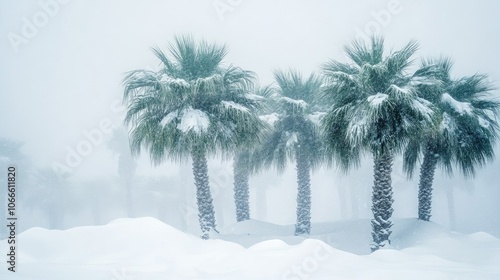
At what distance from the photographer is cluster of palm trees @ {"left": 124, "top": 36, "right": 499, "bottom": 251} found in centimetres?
1071

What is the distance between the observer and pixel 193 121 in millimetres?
11781

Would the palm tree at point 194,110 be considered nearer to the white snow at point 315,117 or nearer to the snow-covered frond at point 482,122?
the white snow at point 315,117

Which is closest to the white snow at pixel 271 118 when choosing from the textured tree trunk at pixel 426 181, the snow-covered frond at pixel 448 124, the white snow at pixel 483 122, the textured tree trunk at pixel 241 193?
the textured tree trunk at pixel 241 193

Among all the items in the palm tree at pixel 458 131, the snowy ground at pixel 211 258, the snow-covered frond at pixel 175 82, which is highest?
the snow-covered frond at pixel 175 82

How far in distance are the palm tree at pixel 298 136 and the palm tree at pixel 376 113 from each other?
12.5ft

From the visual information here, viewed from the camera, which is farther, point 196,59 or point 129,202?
point 129,202

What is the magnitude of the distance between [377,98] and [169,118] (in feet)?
23.2

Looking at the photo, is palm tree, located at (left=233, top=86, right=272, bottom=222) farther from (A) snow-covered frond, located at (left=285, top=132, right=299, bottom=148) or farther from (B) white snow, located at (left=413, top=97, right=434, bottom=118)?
(B) white snow, located at (left=413, top=97, right=434, bottom=118)

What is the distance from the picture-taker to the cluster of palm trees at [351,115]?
10711 mm

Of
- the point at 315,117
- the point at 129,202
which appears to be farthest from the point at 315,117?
the point at 129,202

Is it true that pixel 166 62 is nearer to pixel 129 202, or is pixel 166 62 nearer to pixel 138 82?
pixel 138 82

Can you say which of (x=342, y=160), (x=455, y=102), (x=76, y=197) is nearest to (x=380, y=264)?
(x=342, y=160)

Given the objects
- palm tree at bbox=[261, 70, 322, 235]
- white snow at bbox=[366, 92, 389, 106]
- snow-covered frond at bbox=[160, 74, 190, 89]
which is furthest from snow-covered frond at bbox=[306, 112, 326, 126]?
snow-covered frond at bbox=[160, 74, 190, 89]

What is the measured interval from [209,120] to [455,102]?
930 cm
